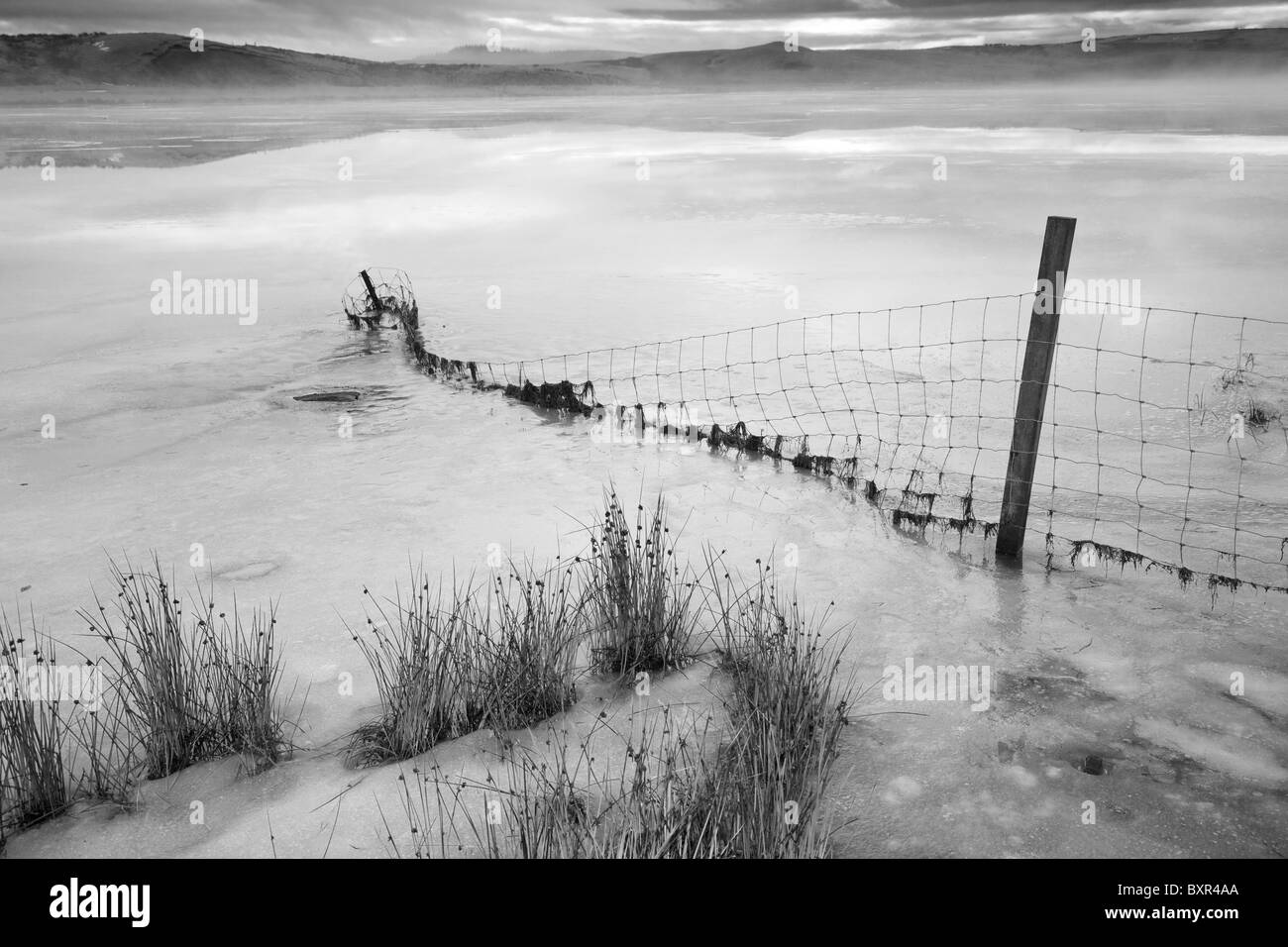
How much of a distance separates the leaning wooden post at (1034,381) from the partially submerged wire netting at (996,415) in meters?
0.26

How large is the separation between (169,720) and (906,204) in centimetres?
2135

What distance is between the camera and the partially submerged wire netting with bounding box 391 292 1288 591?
6125 millimetres

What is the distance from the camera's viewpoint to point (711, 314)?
12.5 m

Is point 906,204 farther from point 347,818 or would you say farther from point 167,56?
point 167,56

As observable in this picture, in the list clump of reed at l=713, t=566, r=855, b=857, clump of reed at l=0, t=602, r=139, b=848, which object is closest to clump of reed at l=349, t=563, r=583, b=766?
clump of reed at l=713, t=566, r=855, b=857

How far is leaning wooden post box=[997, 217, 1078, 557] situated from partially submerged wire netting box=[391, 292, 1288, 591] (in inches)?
10.2

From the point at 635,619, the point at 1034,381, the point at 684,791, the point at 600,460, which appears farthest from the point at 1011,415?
the point at 684,791

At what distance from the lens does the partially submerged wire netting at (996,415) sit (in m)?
6.12

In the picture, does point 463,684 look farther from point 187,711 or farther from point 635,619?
point 187,711

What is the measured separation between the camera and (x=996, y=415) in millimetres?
8188

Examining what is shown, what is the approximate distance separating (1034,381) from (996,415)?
300cm

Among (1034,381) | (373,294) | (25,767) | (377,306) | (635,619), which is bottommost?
(25,767)

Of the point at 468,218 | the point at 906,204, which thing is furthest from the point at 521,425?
the point at 906,204
